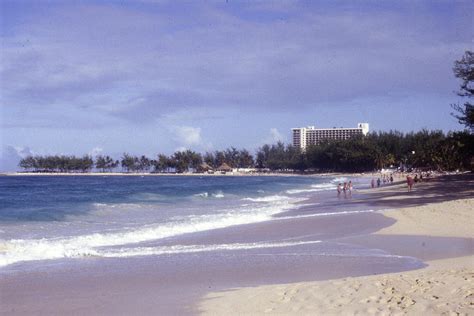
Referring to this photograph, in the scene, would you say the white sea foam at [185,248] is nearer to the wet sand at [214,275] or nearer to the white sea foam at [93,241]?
the wet sand at [214,275]

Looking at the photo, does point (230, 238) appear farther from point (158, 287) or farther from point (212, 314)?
point (212, 314)

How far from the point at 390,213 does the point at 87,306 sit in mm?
18421

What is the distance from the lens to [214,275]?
1092cm

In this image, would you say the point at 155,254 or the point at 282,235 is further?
the point at 282,235

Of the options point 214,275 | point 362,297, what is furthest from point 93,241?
point 362,297

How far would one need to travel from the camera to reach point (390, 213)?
24750 millimetres

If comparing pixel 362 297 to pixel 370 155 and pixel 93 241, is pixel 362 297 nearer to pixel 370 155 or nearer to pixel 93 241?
pixel 93 241

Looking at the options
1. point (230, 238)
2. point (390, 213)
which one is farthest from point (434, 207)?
point (230, 238)

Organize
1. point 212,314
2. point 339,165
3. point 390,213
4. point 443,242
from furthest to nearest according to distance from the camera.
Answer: point 339,165, point 390,213, point 443,242, point 212,314

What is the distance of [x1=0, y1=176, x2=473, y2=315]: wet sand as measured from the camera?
27.9 ft

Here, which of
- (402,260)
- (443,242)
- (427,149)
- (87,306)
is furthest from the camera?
(427,149)

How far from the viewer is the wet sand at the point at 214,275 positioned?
852cm

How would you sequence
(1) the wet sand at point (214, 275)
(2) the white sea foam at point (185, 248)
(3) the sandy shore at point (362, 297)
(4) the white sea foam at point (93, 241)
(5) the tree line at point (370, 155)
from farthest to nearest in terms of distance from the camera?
(5) the tree line at point (370, 155)
(2) the white sea foam at point (185, 248)
(4) the white sea foam at point (93, 241)
(1) the wet sand at point (214, 275)
(3) the sandy shore at point (362, 297)

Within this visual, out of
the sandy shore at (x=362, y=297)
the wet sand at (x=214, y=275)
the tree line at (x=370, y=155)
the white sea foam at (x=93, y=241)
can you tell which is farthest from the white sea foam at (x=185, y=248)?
the tree line at (x=370, y=155)
